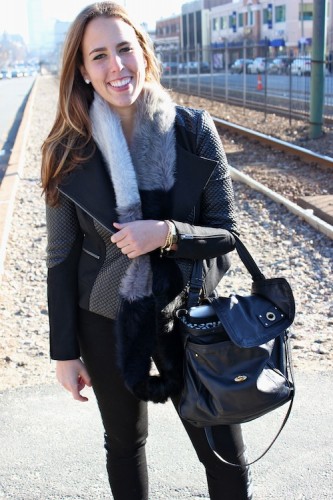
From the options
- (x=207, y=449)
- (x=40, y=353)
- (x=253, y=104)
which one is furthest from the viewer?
(x=253, y=104)

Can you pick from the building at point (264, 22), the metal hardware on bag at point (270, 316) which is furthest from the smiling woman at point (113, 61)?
the building at point (264, 22)

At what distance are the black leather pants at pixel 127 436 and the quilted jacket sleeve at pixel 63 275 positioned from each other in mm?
57

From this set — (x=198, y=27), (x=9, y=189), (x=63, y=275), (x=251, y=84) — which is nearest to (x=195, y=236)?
(x=63, y=275)

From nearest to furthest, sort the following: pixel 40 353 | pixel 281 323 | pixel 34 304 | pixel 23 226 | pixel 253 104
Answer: pixel 281 323, pixel 40 353, pixel 34 304, pixel 23 226, pixel 253 104

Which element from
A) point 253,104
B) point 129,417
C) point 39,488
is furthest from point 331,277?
point 253,104

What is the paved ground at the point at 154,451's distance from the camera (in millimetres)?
2936

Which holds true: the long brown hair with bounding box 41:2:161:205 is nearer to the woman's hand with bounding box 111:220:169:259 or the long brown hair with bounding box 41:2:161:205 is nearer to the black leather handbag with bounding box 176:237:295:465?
the woman's hand with bounding box 111:220:169:259

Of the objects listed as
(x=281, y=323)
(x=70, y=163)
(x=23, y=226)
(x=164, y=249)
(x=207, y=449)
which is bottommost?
(x=23, y=226)

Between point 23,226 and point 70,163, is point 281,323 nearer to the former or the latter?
point 70,163

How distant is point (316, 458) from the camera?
10.1ft

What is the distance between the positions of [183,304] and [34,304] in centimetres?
366

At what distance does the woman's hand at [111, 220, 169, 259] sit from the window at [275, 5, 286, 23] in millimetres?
92054

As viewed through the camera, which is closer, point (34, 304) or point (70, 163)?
point (70, 163)

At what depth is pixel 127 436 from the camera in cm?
224
